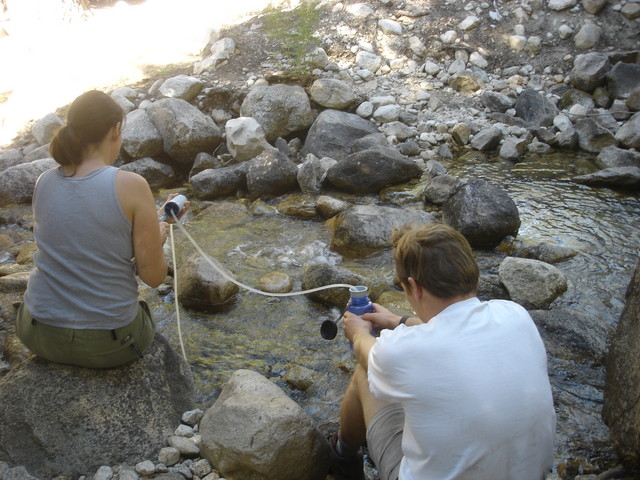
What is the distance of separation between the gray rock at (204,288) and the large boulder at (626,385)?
3.22 meters

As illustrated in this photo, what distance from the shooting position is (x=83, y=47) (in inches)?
488

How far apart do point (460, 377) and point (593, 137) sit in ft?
27.3

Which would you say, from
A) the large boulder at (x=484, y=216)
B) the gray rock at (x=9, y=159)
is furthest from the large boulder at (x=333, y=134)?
the gray rock at (x=9, y=159)

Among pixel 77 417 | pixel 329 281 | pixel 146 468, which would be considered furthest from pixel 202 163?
pixel 146 468

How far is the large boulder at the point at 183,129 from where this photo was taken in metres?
8.71

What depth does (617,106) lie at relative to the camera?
954cm

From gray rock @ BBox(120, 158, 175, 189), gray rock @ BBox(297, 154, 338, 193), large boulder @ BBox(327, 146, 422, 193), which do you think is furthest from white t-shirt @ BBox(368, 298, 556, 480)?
gray rock @ BBox(120, 158, 175, 189)

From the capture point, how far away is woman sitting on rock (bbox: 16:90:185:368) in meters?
2.63

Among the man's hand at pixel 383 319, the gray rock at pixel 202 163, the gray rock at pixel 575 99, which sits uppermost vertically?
the man's hand at pixel 383 319

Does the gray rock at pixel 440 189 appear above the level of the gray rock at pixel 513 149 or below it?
above

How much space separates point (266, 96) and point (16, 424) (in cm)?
754

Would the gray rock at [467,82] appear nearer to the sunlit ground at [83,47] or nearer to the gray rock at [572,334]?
the sunlit ground at [83,47]

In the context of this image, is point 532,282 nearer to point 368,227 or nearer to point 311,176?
point 368,227

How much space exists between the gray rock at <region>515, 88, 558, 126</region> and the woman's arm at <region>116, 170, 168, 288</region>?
847 centimetres
